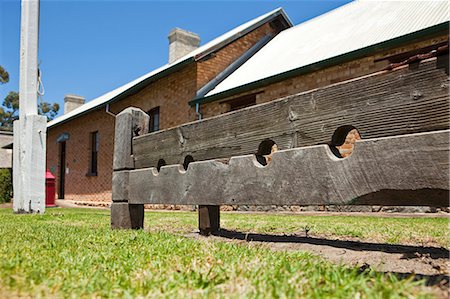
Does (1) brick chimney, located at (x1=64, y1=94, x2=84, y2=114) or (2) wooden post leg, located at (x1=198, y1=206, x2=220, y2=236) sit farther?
(1) brick chimney, located at (x1=64, y1=94, x2=84, y2=114)

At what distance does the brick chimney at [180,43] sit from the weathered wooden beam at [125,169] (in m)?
12.3

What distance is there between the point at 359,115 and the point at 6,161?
31.7 m

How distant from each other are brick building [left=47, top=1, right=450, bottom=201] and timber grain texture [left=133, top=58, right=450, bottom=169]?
139 inches

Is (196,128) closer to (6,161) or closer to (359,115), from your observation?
(359,115)

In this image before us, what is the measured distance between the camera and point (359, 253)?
3289 millimetres

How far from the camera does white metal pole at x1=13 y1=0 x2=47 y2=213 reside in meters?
8.91

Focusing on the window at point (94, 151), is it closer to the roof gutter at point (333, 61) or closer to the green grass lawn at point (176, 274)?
the roof gutter at point (333, 61)

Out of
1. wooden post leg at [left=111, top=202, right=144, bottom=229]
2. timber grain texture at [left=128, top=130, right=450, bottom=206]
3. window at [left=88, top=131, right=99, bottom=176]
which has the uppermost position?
window at [left=88, top=131, right=99, bottom=176]

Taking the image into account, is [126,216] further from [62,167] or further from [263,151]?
[62,167]

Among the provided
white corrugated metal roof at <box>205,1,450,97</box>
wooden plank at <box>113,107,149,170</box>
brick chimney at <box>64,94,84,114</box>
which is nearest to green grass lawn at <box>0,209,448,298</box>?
wooden plank at <box>113,107,149,170</box>

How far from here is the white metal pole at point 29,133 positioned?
8906 millimetres

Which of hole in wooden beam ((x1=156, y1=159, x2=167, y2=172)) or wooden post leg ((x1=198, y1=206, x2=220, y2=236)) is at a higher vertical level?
hole in wooden beam ((x1=156, y1=159, x2=167, y2=172))

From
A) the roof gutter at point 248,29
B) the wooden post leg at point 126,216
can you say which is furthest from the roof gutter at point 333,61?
the wooden post leg at point 126,216

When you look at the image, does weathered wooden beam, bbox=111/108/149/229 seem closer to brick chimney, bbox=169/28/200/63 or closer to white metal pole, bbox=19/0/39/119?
white metal pole, bbox=19/0/39/119
